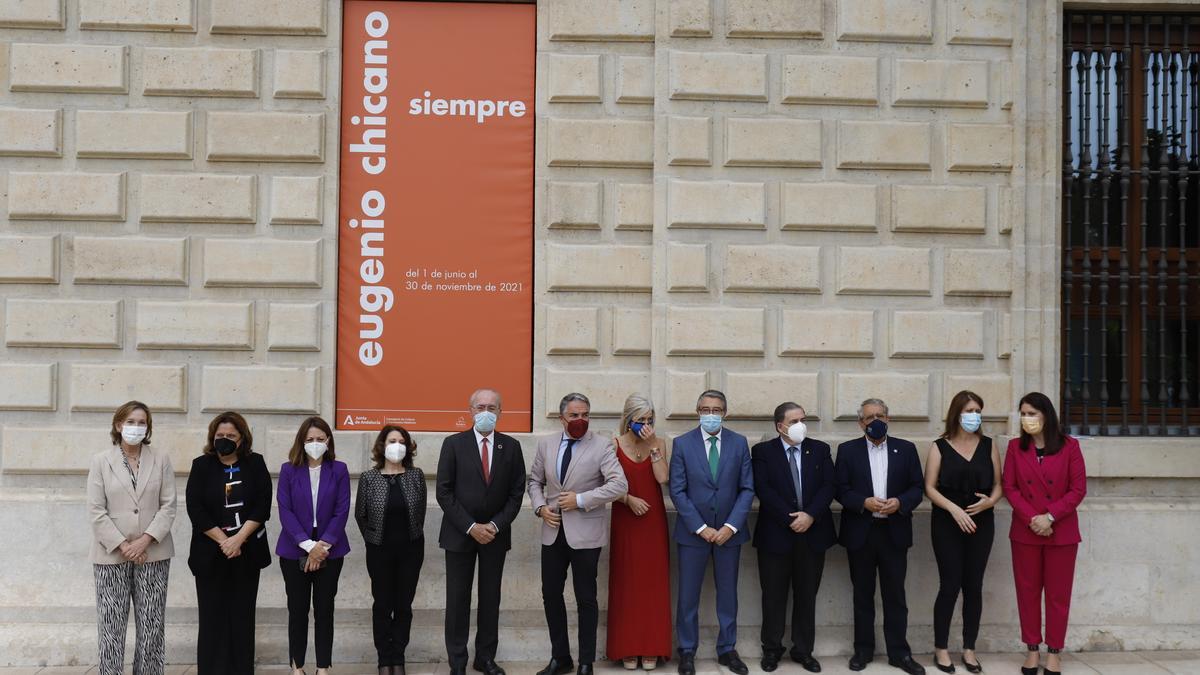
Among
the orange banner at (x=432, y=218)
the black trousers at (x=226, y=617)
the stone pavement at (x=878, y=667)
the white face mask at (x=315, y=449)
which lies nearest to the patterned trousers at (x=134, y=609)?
the black trousers at (x=226, y=617)

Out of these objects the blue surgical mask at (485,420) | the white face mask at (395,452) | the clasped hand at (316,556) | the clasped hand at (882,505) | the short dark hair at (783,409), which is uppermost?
the short dark hair at (783,409)

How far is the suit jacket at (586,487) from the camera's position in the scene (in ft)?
23.9

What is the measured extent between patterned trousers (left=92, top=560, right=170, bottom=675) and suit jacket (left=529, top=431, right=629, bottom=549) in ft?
9.05

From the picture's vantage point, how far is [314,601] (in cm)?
704

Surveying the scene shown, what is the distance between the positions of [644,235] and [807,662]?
12.3ft

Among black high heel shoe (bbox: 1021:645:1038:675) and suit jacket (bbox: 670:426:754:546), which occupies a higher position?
suit jacket (bbox: 670:426:754:546)

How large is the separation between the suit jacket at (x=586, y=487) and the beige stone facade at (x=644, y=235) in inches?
35.2

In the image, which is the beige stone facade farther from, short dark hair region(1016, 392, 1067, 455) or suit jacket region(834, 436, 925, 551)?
short dark hair region(1016, 392, 1067, 455)

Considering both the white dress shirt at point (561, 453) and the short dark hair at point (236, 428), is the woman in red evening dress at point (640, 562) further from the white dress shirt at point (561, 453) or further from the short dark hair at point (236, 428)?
the short dark hair at point (236, 428)

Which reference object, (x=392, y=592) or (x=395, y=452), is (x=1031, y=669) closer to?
(x=392, y=592)

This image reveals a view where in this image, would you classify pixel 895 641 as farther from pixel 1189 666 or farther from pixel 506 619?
pixel 506 619

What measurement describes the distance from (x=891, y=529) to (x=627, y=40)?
4.64m

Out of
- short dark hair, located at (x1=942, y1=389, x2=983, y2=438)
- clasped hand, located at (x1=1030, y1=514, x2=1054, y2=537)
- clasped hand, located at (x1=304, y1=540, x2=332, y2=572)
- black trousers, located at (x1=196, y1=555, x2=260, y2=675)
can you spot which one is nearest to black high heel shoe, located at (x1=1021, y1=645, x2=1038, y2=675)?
clasped hand, located at (x1=1030, y1=514, x2=1054, y2=537)

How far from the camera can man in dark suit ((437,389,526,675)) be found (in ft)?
23.8
